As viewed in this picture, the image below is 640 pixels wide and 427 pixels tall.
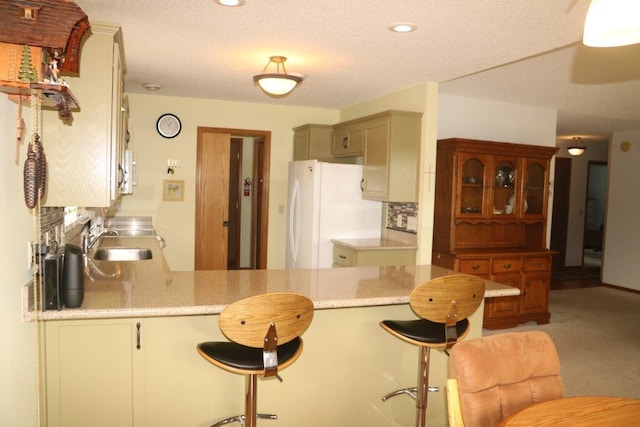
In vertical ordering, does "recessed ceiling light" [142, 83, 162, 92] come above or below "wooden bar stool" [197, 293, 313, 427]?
above

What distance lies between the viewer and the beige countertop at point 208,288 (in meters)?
2.14

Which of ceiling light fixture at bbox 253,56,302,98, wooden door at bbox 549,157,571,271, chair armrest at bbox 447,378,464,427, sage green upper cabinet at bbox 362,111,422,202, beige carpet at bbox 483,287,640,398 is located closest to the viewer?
chair armrest at bbox 447,378,464,427

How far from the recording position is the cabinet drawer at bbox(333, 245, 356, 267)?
462cm

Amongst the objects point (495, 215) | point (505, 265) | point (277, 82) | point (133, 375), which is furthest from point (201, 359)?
point (495, 215)

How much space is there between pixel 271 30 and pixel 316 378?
2.10 m

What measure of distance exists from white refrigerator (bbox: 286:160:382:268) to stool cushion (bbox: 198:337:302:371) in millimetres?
2855

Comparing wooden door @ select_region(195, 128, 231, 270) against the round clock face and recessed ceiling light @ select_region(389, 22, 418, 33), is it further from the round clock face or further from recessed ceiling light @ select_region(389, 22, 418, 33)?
recessed ceiling light @ select_region(389, 22, 418, 33)

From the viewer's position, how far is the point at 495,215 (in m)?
5.38

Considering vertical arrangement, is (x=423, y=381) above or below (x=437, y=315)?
below

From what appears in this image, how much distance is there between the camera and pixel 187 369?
2346 millimetres

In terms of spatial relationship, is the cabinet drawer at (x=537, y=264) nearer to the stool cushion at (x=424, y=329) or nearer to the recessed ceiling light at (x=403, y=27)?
the stool cushion at (x=424, y=329)

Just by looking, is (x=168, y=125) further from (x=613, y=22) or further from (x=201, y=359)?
(x=613, y=22)

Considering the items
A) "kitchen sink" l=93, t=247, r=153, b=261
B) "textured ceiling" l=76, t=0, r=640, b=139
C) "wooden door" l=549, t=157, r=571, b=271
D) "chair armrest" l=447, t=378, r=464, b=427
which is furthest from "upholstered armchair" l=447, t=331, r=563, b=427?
"wooden door" l=549, t=157, r=571, b=271

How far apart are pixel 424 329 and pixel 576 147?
288 inches
